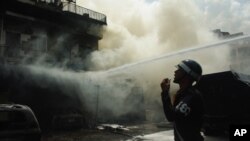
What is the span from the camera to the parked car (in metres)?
7.83

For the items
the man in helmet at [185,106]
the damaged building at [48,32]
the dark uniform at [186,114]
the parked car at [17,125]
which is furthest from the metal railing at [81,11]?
the dark uniform at [186,114]

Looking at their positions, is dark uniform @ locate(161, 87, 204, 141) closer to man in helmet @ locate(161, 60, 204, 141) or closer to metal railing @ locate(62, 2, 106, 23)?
man in helmet @ locate(161, 60, 204, 141)

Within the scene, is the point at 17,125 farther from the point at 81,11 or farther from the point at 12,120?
the point at 81,11

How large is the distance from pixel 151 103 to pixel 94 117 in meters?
9.00

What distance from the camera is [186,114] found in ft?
13.0

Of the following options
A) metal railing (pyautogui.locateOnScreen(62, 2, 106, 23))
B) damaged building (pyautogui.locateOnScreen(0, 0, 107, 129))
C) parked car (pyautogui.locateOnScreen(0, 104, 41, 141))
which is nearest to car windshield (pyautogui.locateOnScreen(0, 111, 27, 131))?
parked car (pyautogui.locateOnScreen(0, 104, 41, 141))

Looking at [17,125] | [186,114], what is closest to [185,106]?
[186,114]

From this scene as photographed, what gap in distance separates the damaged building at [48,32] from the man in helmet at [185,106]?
16523mm

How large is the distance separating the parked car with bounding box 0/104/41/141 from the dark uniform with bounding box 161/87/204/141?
187 inches

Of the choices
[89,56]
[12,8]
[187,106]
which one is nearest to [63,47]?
[89,56]

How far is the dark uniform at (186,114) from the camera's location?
3955 millimetres

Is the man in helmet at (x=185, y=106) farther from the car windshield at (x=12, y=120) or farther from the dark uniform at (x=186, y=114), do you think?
the car windshield at (x=12, y=120)

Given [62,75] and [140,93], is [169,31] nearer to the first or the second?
[140,93]

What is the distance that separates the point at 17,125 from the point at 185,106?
201 inches
